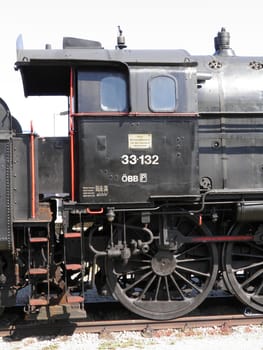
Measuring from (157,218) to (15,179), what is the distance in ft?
7.05

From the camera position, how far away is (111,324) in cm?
700

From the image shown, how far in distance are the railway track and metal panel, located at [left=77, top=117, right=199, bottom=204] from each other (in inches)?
72.2

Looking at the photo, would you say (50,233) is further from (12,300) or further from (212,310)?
(212,310)

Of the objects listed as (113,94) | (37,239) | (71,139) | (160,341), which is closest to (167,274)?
(160,341)

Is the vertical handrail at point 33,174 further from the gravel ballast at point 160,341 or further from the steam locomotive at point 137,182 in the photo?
the gravel ballast at point 160,341

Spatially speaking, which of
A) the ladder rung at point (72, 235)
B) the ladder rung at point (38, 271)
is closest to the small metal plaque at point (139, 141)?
the ladder rung at point (72, 235)

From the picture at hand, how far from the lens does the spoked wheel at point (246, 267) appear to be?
7.36 m

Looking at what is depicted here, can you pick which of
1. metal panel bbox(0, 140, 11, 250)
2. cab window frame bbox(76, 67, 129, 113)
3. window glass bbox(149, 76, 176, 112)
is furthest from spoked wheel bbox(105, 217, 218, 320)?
cab window frame bbox(76, 67, 129, 113)

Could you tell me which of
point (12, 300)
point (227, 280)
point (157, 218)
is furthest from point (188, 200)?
point (12, 300)

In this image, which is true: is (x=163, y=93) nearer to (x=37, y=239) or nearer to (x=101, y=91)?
(x=101, y=91)

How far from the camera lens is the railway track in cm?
686

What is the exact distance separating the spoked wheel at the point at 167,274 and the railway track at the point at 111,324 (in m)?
0.19

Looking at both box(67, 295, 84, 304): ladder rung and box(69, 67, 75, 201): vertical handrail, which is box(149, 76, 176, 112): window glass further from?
box(67, 295, 84, 304): ladder rung

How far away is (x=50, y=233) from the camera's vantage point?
6930mm
